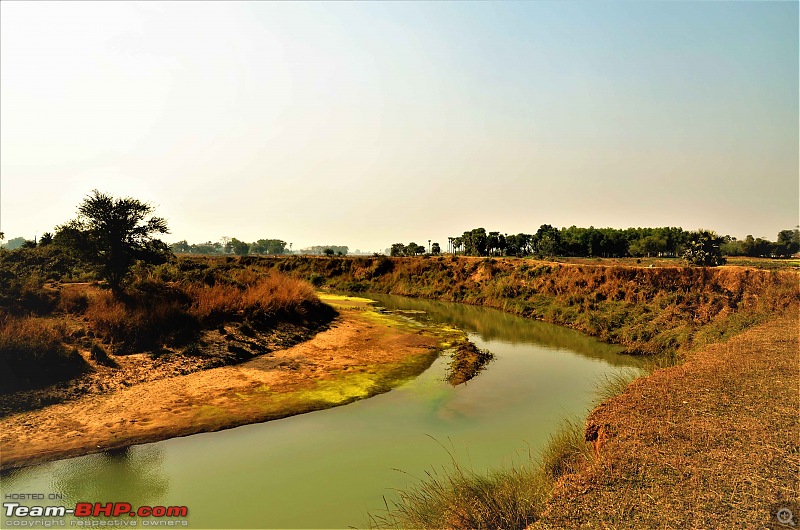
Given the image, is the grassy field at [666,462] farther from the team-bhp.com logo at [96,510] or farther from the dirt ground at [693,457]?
the team-bhp.com logo at [96,510]

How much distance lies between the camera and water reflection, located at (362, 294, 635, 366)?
26078mm

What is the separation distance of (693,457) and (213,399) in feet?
48.8

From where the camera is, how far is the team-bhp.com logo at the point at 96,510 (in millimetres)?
8227

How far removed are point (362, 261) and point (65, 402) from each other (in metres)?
63.0

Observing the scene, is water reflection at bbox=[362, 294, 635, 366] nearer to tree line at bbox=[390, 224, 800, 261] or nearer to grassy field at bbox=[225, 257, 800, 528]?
grassy field at bbox=[225, 257, 800, 528]

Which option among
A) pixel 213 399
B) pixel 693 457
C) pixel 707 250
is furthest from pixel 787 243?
pixel 213 399

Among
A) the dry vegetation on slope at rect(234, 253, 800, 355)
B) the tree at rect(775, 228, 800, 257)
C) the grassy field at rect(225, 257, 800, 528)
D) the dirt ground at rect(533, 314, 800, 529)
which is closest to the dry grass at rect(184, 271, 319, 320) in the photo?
the grassy field at rect(225, 257, 800, 528)

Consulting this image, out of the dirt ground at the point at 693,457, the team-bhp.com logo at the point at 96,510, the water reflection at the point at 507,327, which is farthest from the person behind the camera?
the water reflection at the point at 507,327

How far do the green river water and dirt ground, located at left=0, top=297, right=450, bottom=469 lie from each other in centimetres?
69

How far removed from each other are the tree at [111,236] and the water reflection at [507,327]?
78.6ft

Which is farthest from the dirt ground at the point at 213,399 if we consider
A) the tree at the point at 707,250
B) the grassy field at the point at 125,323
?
the tree at the point at 707,250

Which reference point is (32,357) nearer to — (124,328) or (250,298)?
(124,328)

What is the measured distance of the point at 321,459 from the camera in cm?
1084

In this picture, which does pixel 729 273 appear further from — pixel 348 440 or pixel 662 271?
pixel 348 440
